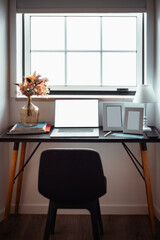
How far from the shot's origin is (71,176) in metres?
2.23

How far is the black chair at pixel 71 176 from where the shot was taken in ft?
7.19

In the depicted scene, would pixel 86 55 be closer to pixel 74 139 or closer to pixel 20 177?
pixel 74 139

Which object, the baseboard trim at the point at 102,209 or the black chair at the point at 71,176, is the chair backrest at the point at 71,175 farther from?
the baseboard trim at the point at 102,209

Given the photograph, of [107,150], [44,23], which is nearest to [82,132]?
[107,150]

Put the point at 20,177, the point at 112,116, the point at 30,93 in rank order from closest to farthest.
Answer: the point at 30,93, the point at 112,116, the point at 20,177

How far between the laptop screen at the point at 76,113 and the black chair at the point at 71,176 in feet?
2.90

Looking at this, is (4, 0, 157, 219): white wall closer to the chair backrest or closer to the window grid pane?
the window grid pane

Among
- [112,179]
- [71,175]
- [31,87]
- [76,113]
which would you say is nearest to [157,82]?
[76,113]


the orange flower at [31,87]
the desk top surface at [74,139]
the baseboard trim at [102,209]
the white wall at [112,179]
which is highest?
the orange flower at [31,87]

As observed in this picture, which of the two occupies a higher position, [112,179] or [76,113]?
[76,113]

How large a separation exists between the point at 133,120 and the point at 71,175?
92cm

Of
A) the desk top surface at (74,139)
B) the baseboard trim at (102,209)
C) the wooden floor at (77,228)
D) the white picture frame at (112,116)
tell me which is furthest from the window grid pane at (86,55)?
the wooden floor at (77,228)

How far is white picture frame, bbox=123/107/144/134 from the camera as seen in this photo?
2.89m

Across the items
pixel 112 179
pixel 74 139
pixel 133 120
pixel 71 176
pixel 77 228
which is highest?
pixel 133 120
